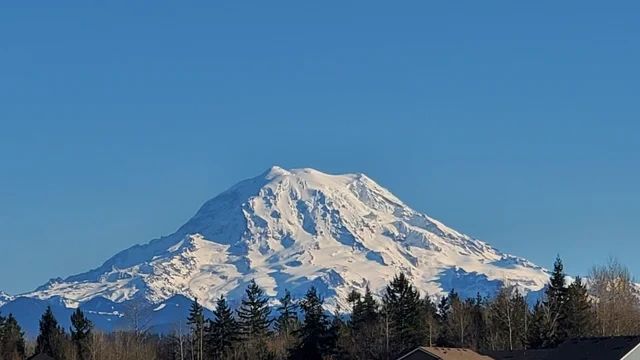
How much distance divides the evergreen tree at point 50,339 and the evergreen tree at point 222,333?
1453 cm

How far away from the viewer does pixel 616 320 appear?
117312 mm

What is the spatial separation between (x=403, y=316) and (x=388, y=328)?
1811mm

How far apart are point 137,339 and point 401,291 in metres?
29.4

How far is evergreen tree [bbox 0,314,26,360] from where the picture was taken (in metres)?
132

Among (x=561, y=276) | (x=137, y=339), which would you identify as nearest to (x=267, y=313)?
(x=137, y=339)

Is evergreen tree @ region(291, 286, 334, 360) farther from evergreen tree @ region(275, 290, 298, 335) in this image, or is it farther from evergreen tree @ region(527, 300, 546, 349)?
evergreen tree @ region(275, 290, 298, 335)

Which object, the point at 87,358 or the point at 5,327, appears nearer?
the point at 87,358

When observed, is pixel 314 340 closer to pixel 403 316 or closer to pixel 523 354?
pixel 403 316

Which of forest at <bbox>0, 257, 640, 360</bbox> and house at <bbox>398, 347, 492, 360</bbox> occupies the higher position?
forest at <bbox>0, 257, 640, 360</bbox>

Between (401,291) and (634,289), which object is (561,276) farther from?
(634,289)

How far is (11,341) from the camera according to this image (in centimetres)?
13588

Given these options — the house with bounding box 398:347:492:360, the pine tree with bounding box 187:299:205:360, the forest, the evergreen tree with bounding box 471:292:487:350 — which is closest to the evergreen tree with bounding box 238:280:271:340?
the forest

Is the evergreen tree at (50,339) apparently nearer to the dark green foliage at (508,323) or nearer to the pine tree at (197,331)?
the pine tree at (197,331)

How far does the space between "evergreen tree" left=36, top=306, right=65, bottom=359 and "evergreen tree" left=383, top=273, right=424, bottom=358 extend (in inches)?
1283
